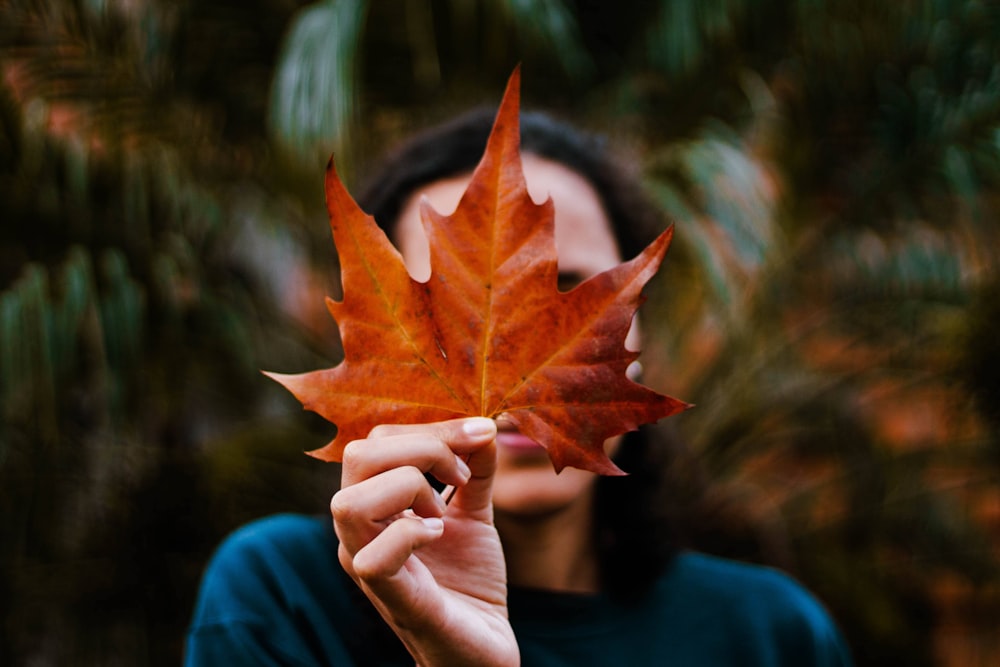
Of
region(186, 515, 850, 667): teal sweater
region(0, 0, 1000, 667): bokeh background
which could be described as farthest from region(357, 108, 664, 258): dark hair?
region(186, 515, 850, 667): teal sweater

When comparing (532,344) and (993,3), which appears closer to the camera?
(532,344)

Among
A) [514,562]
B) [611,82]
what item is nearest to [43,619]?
[514,562]

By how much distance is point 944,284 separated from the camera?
1573 millimetres

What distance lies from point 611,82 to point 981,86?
2.60 feet

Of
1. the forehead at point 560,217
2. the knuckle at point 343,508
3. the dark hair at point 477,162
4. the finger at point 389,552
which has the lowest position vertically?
the finger at point 389,552

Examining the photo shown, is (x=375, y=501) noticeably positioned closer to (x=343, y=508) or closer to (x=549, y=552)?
(x=343, y=508)

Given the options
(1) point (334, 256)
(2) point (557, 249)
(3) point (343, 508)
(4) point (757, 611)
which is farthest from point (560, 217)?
(1) point (334, 256)

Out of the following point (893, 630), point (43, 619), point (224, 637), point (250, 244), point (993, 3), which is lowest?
point (893, 630)

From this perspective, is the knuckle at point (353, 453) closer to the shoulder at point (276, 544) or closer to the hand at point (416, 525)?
the hand at point (416, 525)

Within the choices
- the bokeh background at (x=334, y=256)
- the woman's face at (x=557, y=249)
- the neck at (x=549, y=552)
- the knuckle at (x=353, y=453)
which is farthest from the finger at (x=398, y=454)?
the bokeh background at (x=334, y=256)

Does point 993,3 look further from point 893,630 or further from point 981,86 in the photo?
point 893,630

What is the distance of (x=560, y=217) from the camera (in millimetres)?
819

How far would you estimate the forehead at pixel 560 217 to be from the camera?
801mm

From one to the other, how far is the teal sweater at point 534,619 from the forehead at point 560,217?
1.18 feet
